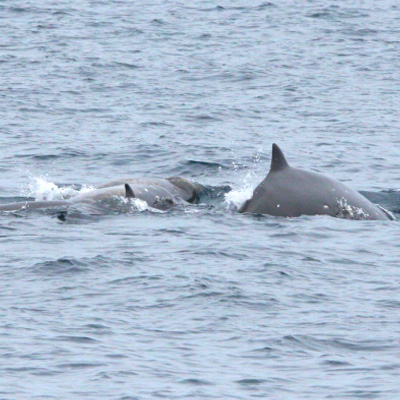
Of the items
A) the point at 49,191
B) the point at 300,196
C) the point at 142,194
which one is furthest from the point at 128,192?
the point at 49,191

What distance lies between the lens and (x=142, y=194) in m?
20.2

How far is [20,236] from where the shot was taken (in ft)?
59.5

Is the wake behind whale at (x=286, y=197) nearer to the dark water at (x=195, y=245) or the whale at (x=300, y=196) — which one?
the whale at (x=300, y=196)

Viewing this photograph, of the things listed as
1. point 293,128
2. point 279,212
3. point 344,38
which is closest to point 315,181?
point 279,212

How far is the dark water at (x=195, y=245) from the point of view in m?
12.8

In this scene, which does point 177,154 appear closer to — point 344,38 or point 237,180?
point 237,180

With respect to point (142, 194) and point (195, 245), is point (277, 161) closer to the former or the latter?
point (195, 245)

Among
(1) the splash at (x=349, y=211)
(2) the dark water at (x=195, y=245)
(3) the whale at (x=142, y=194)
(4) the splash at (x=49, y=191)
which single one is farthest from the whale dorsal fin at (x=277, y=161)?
(4) the splash at (x=49, y=191)

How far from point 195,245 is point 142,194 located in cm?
265

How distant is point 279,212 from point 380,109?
1573 centimetres

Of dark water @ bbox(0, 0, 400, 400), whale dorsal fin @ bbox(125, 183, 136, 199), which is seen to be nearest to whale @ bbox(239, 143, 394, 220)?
dark water @ bbox(0, 0, 400, 400)

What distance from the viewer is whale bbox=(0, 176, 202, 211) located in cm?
1959

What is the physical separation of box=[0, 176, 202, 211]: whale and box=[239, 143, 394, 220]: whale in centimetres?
166

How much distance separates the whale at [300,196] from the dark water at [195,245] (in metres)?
0.23
